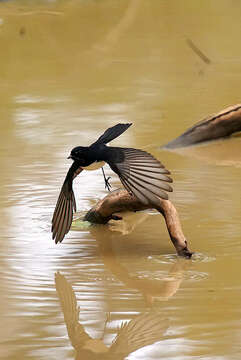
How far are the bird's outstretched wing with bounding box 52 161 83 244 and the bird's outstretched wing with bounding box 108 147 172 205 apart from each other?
32cm

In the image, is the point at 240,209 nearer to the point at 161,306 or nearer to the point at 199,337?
the point at 161,306

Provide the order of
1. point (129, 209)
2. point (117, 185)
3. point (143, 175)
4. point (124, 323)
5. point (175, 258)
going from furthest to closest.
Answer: point (117, 185), point (129, 209), point (175, 258), point (143, 175), point (124, 323)

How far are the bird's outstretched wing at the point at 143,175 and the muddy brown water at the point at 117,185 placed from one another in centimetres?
41

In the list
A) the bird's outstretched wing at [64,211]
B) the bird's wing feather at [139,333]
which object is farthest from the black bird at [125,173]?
the bird's wing feather at [139,333]

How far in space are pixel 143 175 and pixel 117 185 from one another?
158cm

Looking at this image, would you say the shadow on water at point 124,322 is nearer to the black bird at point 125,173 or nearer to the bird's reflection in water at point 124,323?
the bird's reflection in water at point 124,323

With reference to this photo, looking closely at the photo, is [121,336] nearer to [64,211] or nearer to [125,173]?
[125,173]

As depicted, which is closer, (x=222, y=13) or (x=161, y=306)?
(x=161, y=306)

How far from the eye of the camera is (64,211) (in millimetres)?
4582

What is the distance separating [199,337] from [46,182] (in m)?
2.48

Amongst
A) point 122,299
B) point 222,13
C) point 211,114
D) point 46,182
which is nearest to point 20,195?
point 46,182

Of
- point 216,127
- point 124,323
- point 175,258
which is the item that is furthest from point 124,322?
point 216,127

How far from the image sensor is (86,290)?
4.21 meters

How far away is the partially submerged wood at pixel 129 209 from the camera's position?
14.9ft
